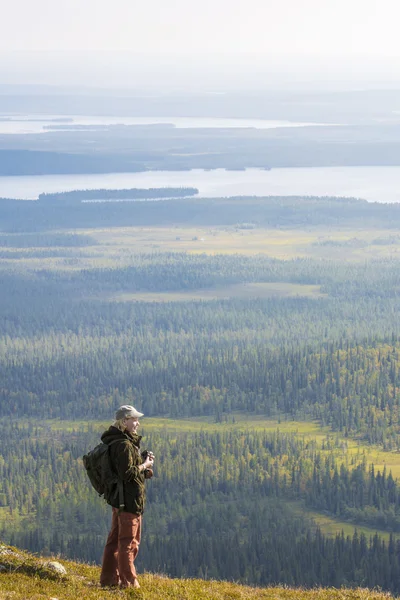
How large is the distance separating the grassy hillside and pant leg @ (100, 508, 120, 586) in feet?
1.27

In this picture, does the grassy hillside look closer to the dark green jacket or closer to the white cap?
the dark green jacket

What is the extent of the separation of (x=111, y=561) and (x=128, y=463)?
146 inches

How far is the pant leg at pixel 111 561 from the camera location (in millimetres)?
37906

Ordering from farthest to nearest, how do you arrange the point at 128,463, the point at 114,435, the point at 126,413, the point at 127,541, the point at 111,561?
the point at 111,561 → the point at 127,541 → the point at 114,435 → the point at 128,463 → the point at 126,413

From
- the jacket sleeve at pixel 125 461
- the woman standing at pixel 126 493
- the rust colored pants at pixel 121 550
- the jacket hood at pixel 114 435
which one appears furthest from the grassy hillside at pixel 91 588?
the jacket hood at pixel 114 435

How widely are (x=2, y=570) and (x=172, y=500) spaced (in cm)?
13440

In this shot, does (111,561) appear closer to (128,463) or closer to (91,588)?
(91,588)

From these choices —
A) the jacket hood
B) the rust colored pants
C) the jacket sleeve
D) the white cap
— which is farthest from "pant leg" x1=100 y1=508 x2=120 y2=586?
the white cap

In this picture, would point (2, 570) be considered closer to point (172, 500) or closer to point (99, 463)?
point (99, 463)

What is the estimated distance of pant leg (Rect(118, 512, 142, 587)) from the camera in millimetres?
37250

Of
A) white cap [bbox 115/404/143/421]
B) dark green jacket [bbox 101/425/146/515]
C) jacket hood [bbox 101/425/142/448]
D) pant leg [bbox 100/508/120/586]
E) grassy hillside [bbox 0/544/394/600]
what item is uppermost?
white cap [bbox 115/404/143/421]

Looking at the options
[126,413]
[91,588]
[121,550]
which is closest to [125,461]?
[126,413]

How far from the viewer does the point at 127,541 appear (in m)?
37.4

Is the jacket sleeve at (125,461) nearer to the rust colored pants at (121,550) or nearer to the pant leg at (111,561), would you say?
the rust colored pants at (121,550)
